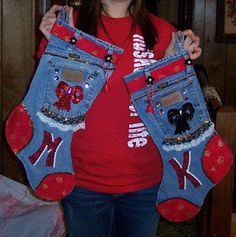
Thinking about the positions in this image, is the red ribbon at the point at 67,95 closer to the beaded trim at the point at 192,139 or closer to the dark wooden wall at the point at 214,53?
the beaded trim at the point at 192,139

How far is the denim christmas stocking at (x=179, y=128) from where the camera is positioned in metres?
1.12

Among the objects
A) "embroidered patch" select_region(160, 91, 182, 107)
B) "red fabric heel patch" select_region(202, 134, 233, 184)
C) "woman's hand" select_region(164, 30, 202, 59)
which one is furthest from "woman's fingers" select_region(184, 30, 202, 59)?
"red fabric heel patch" select_region(202, 134, 233, 184)

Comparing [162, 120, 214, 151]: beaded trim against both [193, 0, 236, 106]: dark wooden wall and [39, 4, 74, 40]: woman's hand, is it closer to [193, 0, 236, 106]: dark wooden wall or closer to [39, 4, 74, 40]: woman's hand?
[39, 4, 74, 40]: woman's hand

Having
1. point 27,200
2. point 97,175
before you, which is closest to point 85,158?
point 97,175

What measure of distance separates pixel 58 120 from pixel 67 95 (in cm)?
7

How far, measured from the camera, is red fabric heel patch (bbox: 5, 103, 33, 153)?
3.67 feet

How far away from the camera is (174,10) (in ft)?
17.0

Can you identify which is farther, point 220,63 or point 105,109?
point 220,63

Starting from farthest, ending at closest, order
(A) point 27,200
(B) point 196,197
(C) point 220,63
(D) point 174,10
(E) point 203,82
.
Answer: (D) point 174,10 → (C) point 220,63 → (E) point 203,82 → (A) point 27,200 → (B) point 196,197

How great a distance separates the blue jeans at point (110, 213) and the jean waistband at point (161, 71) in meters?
0.28

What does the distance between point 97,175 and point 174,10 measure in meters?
4.37

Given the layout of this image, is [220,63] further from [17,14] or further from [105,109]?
[105,109]

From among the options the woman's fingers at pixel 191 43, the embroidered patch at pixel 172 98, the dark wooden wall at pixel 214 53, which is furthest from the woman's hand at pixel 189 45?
the dark wooden wall at pixel 214 53

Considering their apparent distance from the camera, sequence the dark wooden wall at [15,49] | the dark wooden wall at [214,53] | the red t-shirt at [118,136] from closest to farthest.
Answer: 1. the red t-shirt at [118,136]
2. the dark wooden wall at [15,49]
3. the dark wooden wall at [214,53]
